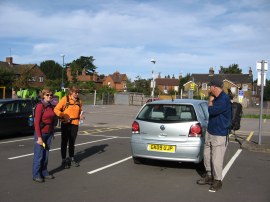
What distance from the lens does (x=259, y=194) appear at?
6059 mm

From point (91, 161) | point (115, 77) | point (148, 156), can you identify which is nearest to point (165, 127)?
point (148, 156)

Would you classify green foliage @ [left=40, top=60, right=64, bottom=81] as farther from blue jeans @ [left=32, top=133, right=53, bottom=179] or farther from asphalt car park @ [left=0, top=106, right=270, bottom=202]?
blue jeans @ [left=32, top=133, right=53, bottom=179]

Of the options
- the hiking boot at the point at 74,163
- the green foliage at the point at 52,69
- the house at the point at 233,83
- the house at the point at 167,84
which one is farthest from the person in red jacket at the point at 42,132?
the house at the point at 167,84

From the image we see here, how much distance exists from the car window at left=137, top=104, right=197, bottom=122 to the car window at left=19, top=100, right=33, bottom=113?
21.9 ft

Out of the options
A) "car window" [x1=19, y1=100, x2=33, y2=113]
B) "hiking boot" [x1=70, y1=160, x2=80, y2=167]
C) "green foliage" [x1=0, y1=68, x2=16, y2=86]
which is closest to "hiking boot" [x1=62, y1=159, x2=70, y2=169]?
"hiking boot" [x1=70, y1=160, x2=80, y2=167]

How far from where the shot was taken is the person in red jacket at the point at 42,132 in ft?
20.4

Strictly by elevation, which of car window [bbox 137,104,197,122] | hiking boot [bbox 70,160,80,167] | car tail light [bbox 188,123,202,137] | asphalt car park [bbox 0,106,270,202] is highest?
car window [bbox 137,104,197,122]

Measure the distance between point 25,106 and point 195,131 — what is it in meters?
8.10

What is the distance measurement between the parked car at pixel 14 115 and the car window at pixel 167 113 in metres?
6.31

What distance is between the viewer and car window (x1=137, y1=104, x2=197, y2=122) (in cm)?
755

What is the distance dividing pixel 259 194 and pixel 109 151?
16.6 feet

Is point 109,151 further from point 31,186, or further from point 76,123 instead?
point 31,186

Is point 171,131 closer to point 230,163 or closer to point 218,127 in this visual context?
point 218,127

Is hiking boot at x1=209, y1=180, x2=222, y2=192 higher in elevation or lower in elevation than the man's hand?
lower
